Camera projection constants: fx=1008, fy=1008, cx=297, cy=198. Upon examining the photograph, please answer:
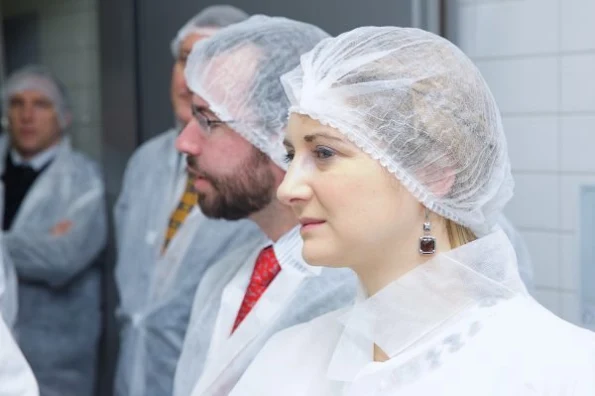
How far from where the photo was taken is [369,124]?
1.40 m

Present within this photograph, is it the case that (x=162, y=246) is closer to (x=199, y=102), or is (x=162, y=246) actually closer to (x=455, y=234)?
(x=199, y=102)

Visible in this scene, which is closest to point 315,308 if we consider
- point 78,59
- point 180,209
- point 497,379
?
point 497,379

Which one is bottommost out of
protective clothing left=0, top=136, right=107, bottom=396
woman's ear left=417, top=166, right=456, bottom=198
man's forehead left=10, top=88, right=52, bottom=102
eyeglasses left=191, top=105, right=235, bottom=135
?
protective clothing left=0, top=136, right=107, bottom=396

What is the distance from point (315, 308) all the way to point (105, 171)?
1.93m

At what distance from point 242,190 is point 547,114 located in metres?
0.85

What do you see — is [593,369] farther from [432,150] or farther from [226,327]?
[226,327]

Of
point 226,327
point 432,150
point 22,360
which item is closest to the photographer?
point 432,150

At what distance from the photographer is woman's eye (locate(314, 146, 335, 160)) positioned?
4.60ft

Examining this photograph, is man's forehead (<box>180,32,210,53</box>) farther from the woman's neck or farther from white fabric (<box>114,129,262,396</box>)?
the woman's neck

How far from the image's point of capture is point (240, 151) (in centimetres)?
202

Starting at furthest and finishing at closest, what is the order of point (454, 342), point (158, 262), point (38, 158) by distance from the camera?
point (38, 158), point (158, 262), point (454, 342)

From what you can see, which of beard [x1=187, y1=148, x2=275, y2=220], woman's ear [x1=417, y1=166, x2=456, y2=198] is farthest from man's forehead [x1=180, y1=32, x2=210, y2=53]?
woman's ear [x1=417, y1=166, x2=456, y2=198]

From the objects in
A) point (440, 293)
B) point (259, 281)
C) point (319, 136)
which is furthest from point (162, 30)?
point (440, 293)

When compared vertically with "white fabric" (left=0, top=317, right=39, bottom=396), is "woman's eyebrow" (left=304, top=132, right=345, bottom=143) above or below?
above
